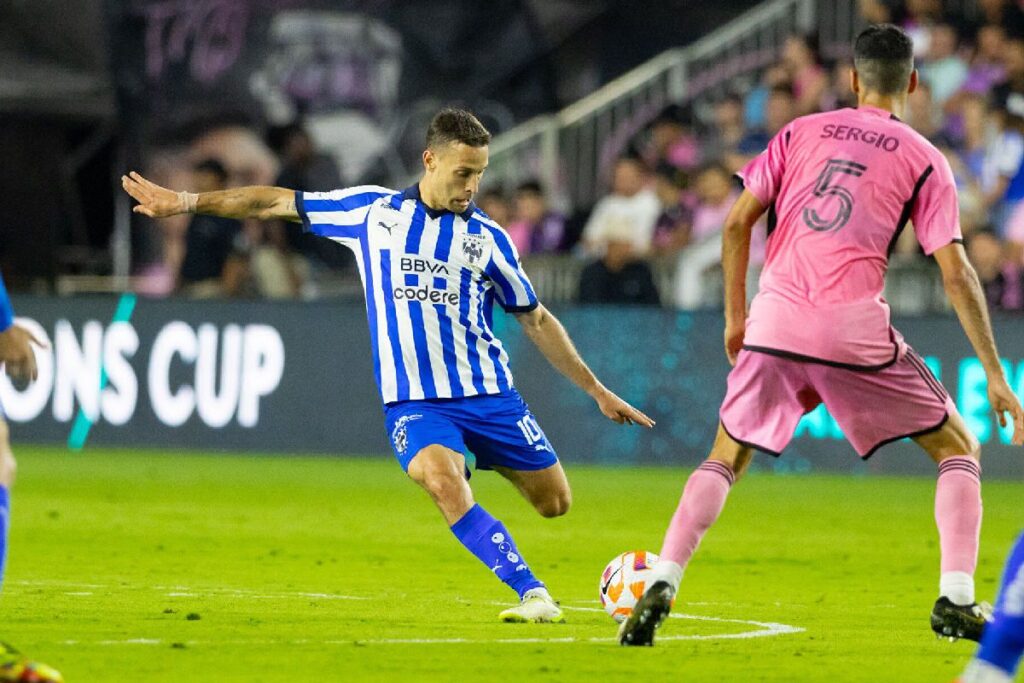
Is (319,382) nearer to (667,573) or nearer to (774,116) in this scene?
(774,116)

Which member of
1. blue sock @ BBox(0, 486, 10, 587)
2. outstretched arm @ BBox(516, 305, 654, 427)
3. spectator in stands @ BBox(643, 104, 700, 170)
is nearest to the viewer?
blue sock @ BBox(0, 486, 10, 587)

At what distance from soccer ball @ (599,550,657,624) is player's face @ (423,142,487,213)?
1.59 meters

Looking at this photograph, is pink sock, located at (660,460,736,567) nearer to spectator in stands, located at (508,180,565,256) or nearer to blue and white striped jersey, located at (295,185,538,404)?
blue and white striped jersey, located at (295,185,538,404)

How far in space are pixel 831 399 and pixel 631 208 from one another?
11.9 m

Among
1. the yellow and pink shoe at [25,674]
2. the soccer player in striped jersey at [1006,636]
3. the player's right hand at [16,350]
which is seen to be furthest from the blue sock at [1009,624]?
the player's right hand at [16,350]

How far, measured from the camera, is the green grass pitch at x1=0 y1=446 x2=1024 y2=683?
6875 millimetres

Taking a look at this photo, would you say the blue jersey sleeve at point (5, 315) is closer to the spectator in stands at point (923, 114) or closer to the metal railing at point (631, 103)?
the spectator in stands at point (923, 114)

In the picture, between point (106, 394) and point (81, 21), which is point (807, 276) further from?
point (81, 21)

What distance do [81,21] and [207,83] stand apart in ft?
6.35

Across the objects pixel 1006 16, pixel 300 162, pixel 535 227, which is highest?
pixel 1006 16

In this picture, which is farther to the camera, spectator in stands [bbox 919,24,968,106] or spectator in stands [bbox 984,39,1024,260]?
spectator in stands [bbox 919,24,968,106]

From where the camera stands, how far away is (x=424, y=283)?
8.33 meters

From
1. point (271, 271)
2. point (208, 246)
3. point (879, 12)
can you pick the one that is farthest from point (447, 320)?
point (879, 12)

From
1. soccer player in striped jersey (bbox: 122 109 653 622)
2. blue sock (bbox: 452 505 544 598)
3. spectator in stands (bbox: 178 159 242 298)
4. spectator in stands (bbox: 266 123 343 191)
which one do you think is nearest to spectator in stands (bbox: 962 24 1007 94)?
spectator in stands (bbox: 266 123 343 191)
